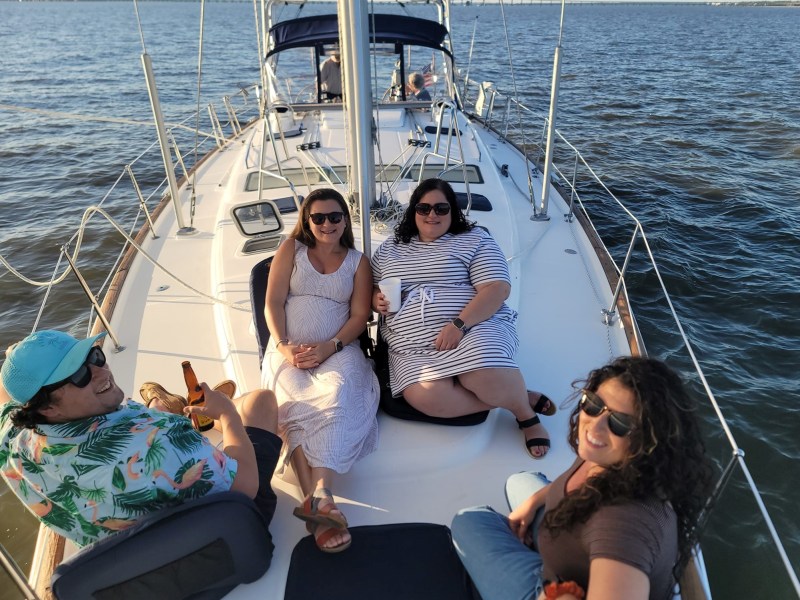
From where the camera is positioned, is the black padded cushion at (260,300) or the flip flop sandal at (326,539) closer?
the flip flop sandal at (326,539)

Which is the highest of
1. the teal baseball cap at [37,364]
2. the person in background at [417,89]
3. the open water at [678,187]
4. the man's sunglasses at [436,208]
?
the person in background at [417,89]

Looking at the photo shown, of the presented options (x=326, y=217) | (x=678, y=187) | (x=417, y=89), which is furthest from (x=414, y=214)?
(x=678, y=187)

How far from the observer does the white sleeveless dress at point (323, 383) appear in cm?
225

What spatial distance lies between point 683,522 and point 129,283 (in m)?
3.65

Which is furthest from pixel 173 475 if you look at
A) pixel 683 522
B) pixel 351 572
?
pixel 683 522

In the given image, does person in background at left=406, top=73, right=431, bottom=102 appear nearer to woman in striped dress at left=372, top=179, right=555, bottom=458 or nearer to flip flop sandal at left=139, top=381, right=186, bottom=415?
woman in striped dress at left=372, top=179, right=555, bottom=458

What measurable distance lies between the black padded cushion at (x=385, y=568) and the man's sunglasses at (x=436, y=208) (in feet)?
4.47

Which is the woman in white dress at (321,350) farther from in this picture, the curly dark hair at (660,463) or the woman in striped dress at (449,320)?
the curly dark hair at (660,463)

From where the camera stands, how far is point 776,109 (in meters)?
13.1

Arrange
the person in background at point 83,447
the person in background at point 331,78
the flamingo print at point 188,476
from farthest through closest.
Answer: the person in background at point 331,78, the flamingo print at point 188,476, the person in background at point 83,447

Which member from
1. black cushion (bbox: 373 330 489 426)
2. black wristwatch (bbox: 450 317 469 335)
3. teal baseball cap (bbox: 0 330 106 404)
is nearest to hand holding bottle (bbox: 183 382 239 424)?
teal baseball cap (bbox: 0 330 106 404)

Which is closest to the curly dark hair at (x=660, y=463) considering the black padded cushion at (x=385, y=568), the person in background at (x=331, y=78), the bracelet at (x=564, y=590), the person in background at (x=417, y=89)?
the bracelet at (x=564, y=590)

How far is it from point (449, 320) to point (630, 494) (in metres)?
1.36

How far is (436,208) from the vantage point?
2605mm
